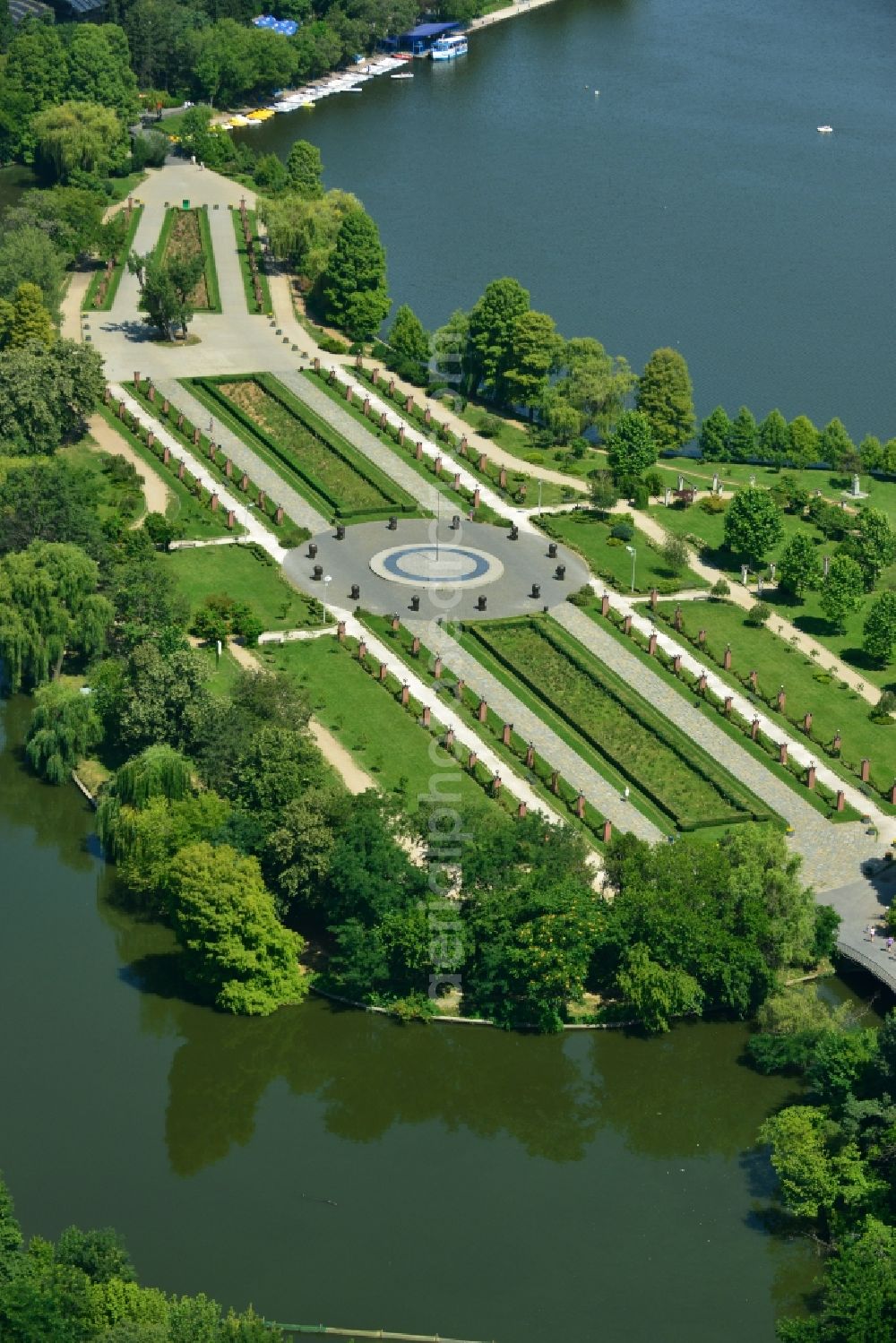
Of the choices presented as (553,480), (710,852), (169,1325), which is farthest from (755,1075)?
(553,480)

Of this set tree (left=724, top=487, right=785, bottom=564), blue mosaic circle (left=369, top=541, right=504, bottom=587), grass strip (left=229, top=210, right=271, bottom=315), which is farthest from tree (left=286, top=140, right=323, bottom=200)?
tree (left=724, top=487, right=785, bottom=564)

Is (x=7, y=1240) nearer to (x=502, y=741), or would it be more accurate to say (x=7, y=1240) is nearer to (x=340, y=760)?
(x=340, y=760)

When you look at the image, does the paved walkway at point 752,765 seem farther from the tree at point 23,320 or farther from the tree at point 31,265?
the tree at point 31,265

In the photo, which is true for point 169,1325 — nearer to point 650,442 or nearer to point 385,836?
point 385,836

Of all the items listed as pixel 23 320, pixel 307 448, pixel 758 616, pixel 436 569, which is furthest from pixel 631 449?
pixel 23 320

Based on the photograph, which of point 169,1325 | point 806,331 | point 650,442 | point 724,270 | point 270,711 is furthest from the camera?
point 724,270

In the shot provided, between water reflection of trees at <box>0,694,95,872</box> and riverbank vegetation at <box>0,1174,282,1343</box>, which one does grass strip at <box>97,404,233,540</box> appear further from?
riverbank vegetation at <box>0,1174,282,1343</box>

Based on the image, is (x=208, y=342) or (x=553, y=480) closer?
(x=553, y=480)
